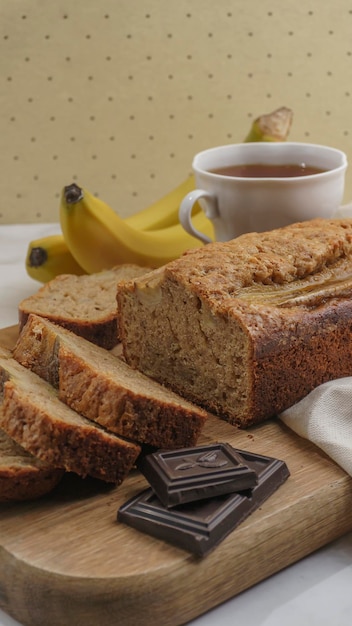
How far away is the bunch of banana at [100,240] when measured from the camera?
9.54 ft

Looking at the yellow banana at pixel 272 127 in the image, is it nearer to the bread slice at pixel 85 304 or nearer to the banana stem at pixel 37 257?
the bread slice at pixel 85 304

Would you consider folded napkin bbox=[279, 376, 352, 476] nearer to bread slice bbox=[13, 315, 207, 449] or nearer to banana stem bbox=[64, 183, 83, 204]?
bread slice bbox=[13, 315, 207, 449]

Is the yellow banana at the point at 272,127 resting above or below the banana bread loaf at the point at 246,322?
above

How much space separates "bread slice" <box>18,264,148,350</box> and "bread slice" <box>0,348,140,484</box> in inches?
28.0

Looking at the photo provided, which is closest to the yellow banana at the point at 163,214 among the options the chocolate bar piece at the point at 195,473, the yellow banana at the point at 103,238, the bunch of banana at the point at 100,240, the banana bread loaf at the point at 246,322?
the bunch of banana at the point at 100,240

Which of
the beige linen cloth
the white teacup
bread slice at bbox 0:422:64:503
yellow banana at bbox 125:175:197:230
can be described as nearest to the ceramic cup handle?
the white teacup

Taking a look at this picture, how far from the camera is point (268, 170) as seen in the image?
9.87 ft

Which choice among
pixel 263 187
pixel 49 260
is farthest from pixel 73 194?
→ pixel 263 187

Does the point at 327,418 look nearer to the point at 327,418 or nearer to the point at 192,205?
the point at 327,418

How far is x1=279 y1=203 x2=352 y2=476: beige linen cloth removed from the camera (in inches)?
76.3

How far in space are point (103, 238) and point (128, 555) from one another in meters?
1.56

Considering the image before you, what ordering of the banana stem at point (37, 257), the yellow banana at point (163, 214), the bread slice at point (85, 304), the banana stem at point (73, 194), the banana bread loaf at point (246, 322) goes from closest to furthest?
the banana bread loaf at point (246, 322) → the bread slice at point (85, 304) → the banana stem at point (73, 194) → the banana stem at point (37, 257) → the yellow banana at point (163, 214)

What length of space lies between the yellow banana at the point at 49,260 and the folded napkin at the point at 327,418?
1.30m

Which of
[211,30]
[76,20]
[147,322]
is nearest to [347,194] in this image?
[211,30]
